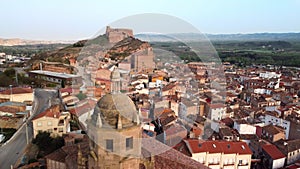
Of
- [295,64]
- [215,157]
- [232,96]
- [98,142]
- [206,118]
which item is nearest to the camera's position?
[98,142]

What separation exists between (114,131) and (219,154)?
29.7 ft

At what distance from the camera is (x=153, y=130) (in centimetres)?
1423

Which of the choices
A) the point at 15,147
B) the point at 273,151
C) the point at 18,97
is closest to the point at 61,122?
the point at 15,147

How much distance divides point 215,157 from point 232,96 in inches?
632

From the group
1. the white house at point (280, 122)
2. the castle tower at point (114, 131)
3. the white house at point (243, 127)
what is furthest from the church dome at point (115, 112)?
the white house at point (280, 122)

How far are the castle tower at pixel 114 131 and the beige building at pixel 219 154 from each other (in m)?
7.57

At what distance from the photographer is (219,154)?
43.0 ft

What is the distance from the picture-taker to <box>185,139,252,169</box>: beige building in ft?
42.2

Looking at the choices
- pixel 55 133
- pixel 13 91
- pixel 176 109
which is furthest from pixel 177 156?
pixel 13 91

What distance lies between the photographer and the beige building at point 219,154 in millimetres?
12866

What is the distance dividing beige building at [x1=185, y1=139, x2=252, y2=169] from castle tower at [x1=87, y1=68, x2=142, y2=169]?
757 centimetres

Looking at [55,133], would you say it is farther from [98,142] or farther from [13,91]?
[98,142]

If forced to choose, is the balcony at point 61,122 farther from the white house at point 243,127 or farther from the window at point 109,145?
the white house at point 243,127

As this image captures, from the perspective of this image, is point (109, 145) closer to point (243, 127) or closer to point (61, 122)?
point (61, 122)
